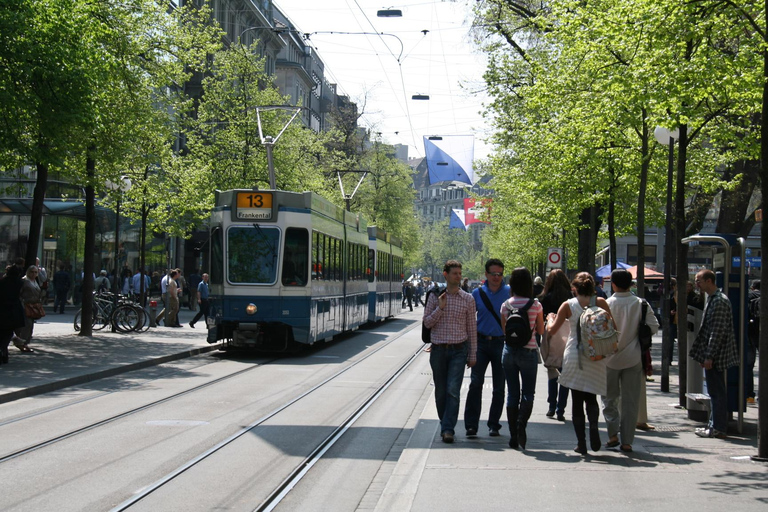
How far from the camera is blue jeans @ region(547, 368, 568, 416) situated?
1166 centimetres

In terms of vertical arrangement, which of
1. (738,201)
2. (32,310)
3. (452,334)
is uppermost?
(738,201)

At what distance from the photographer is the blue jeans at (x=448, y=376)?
9586 millimetres

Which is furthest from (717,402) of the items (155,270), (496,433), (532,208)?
(155,270)

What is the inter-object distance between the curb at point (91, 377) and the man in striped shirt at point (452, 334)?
20.6 ft

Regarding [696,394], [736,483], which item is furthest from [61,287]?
[736,483]

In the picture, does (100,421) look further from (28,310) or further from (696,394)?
(28,310)

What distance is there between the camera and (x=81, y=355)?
63.3 ft

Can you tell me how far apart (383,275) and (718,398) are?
26.0m

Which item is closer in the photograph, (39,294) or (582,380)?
(582,380)

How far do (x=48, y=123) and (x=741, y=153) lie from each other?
12376 mm

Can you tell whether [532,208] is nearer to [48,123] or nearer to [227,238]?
[227,238]

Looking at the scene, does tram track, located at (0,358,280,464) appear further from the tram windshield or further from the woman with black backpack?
the woman with black backpack

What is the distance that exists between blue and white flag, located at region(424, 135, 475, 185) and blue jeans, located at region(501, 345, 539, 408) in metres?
32.3

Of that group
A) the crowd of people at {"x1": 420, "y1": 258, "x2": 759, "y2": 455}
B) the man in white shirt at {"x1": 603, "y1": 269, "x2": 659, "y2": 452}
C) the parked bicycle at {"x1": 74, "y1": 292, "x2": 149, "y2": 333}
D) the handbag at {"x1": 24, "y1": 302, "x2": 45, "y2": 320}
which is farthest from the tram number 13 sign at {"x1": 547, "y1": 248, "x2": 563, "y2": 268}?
the man in white shirt at {"x1": 603, "y1": 269, "x2": 659, "y2": 452}
